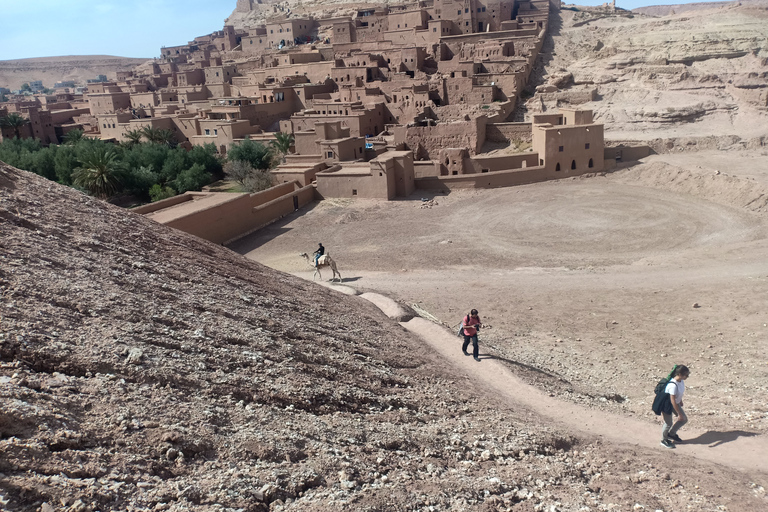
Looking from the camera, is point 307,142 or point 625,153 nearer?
point 625,153

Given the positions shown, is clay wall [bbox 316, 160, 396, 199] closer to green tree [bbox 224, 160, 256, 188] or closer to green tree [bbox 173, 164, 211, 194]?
green tree [bbox 224, 160, 256, 188]

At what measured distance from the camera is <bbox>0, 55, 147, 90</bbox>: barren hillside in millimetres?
139562

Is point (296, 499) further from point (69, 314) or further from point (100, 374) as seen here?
point (69, 314)

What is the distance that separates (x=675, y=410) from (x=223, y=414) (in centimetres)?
477

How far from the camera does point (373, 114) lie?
3344cm

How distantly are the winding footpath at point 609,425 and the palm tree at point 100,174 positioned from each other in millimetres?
21702

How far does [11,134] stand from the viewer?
39.9 metres

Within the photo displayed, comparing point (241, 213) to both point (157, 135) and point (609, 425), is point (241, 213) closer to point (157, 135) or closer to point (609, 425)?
point (609, 425)

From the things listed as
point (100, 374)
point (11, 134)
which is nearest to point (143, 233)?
point (100, 374)

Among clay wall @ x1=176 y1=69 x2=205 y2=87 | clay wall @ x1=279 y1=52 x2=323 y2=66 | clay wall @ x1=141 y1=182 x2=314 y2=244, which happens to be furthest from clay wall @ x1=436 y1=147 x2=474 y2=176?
clay wall @ x1=176 y1=69 x2=205 y2=87

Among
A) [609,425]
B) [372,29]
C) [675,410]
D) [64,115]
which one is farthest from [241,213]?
[64,115]

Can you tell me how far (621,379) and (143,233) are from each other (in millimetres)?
7879

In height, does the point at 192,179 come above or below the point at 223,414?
above

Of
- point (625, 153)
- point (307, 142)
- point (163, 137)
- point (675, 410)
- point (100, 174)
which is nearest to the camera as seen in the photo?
point (675, 410)
